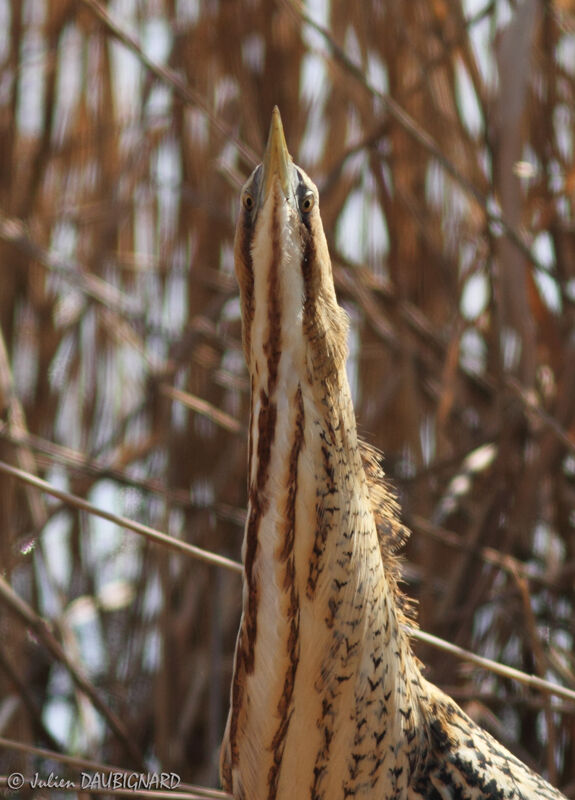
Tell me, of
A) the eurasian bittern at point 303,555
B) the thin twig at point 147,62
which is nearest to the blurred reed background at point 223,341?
the thin twig at point 147,62

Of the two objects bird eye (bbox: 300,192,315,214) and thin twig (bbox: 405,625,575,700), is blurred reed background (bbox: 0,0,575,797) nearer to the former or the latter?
thin twig (bbox: 405,625,575,700)

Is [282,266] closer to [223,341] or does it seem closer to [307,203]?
[307,203]

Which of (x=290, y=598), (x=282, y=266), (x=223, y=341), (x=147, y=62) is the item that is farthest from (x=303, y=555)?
(x=223, y=341)

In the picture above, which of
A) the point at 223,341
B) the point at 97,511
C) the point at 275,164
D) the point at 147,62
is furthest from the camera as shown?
the point at 223,341

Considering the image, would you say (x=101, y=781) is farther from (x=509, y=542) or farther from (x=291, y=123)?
(x=291, y=123)

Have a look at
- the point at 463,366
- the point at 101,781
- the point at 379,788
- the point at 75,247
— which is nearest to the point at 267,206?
the point at 379,788

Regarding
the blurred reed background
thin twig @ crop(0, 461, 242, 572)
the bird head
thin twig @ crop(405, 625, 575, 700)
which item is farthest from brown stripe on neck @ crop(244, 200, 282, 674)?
the blurred reed background
